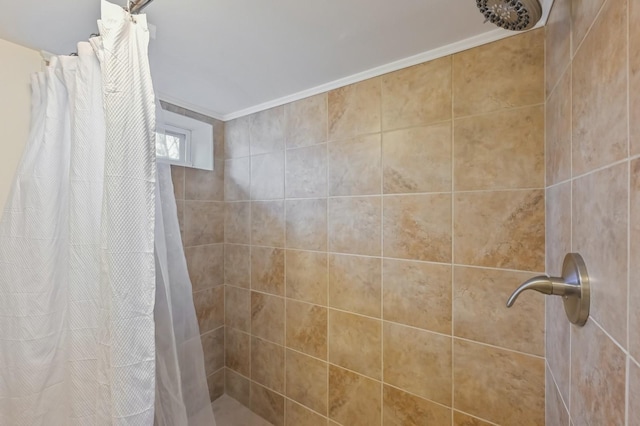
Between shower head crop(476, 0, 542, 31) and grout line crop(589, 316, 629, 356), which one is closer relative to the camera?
grout line crop(589, 316, 629, 356)

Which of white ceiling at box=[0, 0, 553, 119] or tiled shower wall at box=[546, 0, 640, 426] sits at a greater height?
white ceiling at box=[0, 0, 553, 119]

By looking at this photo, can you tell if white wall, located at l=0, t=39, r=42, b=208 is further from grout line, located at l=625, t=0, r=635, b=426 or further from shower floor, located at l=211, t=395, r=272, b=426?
grout line, located at l=625, t=0, r=635, b=426

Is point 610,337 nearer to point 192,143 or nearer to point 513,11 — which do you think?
point 513,11

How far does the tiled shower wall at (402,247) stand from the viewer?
902 mm

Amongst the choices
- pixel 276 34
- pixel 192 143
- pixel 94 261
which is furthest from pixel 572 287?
pixel 192 143

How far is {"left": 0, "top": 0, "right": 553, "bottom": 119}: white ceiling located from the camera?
0.81 meters

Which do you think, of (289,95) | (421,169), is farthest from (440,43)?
(289,95)

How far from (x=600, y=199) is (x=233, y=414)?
79.5 inches

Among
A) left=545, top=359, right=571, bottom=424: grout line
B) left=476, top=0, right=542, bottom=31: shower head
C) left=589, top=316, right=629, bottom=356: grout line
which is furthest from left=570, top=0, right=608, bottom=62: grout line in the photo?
left=545, top=359, right=571, bottom=424: grout line

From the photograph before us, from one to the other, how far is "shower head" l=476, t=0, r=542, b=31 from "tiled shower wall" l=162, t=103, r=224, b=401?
159 centimetres

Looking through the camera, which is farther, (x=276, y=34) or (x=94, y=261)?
(x=276, y=34)

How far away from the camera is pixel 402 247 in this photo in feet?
3.64

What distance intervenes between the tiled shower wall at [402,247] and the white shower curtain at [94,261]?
2.08 feet

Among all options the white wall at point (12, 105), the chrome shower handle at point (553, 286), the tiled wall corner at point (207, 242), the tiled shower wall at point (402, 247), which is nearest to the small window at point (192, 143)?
the tiled wall corner at point (207, 242)
